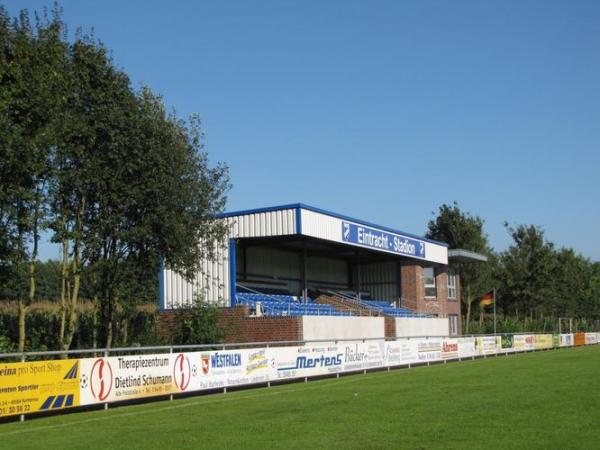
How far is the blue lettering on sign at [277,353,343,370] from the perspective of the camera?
25969mm

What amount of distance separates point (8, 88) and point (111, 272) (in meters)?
8.19

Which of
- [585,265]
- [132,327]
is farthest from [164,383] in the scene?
[585,265]

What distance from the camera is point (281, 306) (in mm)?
36844

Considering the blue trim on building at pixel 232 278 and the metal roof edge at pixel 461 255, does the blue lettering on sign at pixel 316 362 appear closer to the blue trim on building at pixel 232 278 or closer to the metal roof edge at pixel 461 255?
the blue trim on building at pixel 232 278

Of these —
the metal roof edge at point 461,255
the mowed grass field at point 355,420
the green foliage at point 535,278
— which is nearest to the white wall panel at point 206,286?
the mowed grass field at point 355,420

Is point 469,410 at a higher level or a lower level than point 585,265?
lower

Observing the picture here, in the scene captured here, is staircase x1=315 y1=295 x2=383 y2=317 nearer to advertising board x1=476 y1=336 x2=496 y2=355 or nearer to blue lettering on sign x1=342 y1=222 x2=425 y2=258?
blue lettering on sign x1=342 y1=222 x2=425 y2=258

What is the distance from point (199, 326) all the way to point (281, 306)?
5.53 m

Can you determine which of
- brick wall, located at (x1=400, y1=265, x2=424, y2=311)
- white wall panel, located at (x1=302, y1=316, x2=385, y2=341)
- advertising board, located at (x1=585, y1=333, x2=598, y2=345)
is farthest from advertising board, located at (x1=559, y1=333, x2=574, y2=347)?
white wall panel, located at (x1=302, y1=316, x2=385, y2=341)

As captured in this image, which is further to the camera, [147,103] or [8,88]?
[147,103]

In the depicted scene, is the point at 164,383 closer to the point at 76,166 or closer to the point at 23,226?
the point at 23,226

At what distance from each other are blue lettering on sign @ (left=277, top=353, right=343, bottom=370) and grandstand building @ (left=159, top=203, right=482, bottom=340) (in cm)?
497

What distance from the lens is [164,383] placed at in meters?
20.0

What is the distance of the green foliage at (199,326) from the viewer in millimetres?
32250
